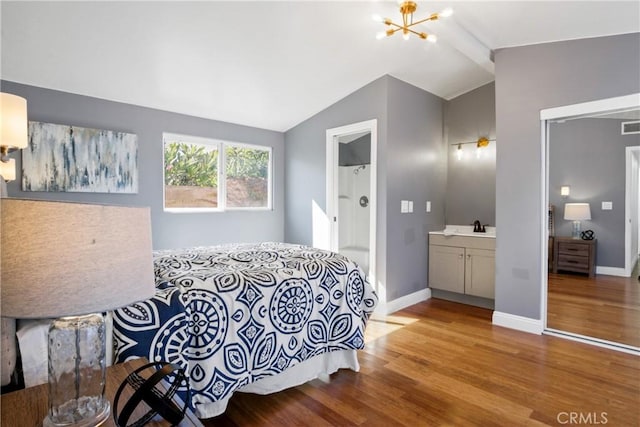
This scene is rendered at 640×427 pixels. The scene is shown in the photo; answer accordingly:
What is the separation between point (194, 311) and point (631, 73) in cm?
365

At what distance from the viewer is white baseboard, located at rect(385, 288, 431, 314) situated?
12.1 feet

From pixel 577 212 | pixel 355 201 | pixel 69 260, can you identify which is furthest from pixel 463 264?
pixel 69 260

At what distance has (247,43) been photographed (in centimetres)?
285

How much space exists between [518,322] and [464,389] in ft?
4.74

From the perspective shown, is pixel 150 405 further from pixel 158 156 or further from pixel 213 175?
pixel 213 175

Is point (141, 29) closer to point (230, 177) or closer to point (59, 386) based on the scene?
point (230, 177)

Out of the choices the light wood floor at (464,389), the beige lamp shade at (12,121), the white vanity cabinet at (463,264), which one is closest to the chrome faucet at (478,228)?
the white vanity cabinet at (463,264)

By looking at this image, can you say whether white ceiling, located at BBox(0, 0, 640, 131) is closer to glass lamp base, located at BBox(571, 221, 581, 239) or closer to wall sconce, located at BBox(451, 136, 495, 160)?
wall sconce, located at BBox(451, 136, 495, 160)

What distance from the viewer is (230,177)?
4367 millimetres

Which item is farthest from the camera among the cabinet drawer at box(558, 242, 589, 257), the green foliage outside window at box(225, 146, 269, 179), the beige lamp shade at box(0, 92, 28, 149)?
the green foliage outside window at box(225, 146, 269, 179)

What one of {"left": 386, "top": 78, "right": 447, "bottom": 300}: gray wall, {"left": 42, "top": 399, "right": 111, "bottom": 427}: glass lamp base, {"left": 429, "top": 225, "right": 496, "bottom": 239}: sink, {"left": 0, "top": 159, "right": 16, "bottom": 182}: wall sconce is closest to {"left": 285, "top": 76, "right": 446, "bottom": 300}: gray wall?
{"left": 386, "top": 78, "right": 447, "bottom": 300}: gray wall

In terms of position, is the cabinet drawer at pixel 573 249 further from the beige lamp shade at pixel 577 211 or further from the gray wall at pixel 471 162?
the gray wall at pixel 471 162

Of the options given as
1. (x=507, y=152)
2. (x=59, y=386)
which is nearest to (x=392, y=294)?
(x=507, y=152)

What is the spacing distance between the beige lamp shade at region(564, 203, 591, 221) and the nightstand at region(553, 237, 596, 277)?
248 mm
